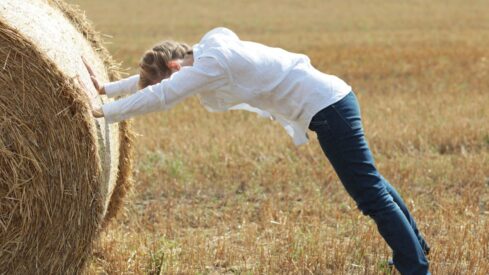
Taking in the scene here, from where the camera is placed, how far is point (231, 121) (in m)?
10.0

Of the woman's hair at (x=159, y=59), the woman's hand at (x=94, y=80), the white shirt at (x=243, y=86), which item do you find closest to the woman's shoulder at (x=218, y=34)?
the white shirt at (x=243, y=86)

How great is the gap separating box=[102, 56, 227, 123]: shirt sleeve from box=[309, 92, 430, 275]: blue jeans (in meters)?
0.70

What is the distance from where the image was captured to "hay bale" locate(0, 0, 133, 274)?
4387 mm

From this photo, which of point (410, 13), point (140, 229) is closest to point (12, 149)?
point (140, 229)

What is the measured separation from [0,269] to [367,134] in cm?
528

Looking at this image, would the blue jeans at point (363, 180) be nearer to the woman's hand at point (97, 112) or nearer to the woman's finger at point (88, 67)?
the woman's hand at point (97, 112)

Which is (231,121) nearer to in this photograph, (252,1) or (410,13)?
(410,13)

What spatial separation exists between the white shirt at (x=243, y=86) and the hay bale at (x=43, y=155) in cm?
25

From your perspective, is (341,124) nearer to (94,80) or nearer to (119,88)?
(119,88)

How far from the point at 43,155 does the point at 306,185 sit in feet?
10.9

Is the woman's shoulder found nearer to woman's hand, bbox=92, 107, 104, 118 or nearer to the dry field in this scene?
woman's hand, bbox=92, 107, 104, 118

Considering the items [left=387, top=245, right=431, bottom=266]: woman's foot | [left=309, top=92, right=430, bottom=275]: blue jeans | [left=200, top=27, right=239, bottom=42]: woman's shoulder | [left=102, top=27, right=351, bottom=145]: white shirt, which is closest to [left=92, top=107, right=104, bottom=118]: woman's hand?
[left=102, top=27, right=351, bottom=145]: white shirt

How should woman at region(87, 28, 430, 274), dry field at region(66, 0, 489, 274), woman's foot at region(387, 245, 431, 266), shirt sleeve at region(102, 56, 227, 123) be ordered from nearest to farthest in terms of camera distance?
shirt sleeve at region(102, 56, 227, 123) → woman at region(87, 28, 430, 274) → woman's foot at region(387, 245, 431, 266) → dry field at region(66, 0, 489, 274)

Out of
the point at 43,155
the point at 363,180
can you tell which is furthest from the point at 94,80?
the point at 363,180
